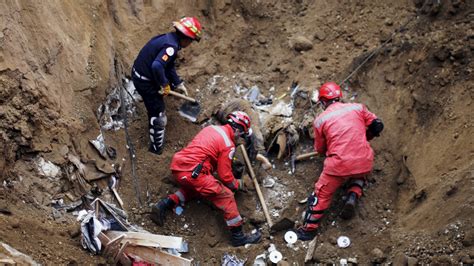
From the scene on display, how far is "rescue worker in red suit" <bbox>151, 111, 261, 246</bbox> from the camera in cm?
733

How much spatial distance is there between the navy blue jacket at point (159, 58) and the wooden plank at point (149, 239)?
229cm

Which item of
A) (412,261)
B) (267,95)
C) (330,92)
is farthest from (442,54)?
(412,261)

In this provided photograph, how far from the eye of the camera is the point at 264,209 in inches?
306

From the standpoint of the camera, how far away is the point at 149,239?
6688 millimetres

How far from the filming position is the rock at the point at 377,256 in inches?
267

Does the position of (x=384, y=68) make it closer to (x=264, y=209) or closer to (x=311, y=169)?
(x=311, y=169)

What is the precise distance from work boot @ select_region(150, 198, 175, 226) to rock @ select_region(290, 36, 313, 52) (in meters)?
3.66

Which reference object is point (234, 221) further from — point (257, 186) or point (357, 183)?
point (357, 183)

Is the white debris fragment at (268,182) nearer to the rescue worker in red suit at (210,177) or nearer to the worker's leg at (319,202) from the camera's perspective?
the rescue worker in red suit at (210,177)

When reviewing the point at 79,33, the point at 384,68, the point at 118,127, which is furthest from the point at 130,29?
the point at 384,68

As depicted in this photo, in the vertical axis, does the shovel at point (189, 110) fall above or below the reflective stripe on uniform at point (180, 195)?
above

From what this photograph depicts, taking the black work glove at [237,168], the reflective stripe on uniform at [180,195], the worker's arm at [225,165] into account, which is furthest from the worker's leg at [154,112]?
the worker's arm at [225,165]

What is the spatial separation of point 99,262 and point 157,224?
1.37 metres

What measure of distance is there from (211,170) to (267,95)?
2.23m
